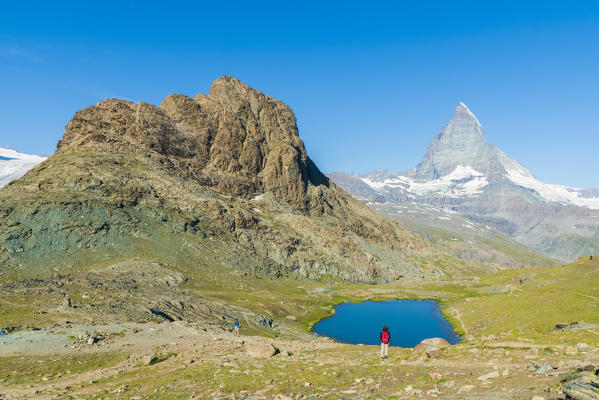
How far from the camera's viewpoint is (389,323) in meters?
110

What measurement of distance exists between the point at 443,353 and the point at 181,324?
38798 millimetres

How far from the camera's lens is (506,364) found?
25766 mm

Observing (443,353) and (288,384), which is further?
(443,353)

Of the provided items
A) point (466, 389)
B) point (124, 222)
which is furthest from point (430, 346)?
point (124, 222)

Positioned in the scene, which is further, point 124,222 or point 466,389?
point 124,222

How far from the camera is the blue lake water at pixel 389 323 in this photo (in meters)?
91.9

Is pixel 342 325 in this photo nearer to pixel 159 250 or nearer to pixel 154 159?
pixel 159 250

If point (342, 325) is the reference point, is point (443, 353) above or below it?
above

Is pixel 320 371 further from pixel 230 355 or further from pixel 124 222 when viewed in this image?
pixel 124 222

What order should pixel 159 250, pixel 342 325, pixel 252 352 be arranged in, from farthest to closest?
pixel 159 250, pixel 342 325, pixel 252 352

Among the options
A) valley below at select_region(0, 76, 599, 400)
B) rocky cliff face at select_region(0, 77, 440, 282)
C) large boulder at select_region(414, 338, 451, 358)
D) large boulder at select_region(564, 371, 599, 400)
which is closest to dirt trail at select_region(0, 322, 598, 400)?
valley below at select_region(0, 76, 599, 400)

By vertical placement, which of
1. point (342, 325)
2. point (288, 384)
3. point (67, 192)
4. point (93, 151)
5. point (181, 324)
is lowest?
point (342, 325)

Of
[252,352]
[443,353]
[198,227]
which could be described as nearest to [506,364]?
[443,353]

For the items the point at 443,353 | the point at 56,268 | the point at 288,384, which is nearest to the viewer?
the point at 288,384
